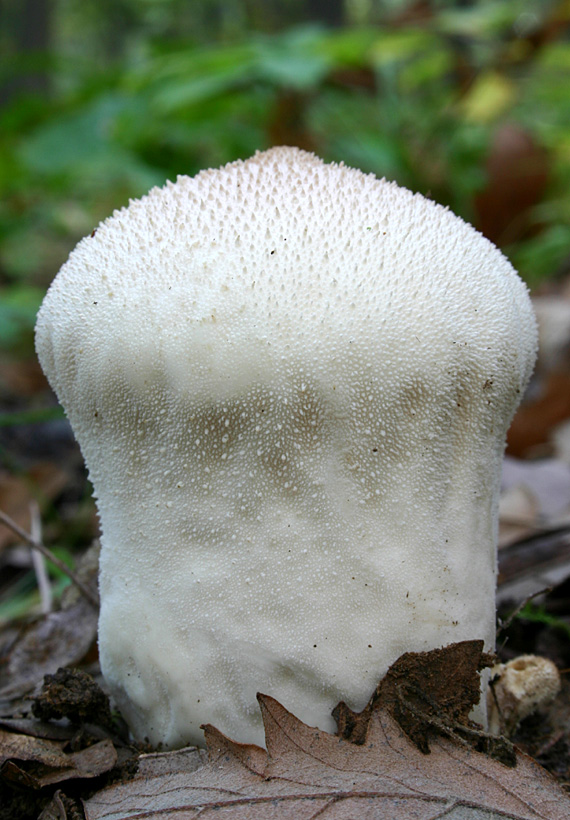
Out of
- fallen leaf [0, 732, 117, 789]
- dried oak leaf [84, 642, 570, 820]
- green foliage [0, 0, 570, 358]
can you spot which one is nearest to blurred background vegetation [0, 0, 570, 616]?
green foliage [0, 0, 570, 358]

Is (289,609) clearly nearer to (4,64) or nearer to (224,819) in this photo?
(224,819)

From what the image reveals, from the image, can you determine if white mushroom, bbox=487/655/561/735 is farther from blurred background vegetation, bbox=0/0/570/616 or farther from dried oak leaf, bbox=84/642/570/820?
blurred background vegetation, bbox=0/0/570/616

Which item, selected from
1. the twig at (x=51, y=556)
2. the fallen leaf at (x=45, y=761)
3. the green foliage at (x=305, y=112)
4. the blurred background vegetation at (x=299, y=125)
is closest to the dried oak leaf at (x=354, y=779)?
the fallen leaf at (x=45, y=761)

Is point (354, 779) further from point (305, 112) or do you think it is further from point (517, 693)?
point (305, 112)

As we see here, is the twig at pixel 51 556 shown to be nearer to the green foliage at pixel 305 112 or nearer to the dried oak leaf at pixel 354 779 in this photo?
the dried oak leaf at pixel 354 779

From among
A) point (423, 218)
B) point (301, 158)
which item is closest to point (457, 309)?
point (423, 218)

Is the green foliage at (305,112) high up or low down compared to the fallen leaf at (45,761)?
up
